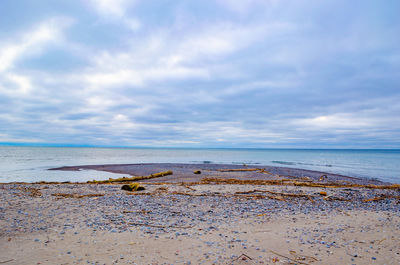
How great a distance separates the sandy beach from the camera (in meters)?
5.42

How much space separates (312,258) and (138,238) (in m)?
4.42

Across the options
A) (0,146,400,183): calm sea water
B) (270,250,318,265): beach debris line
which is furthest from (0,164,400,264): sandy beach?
(0,146,400,183): calm sea water

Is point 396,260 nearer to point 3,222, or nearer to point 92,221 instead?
point 92,221

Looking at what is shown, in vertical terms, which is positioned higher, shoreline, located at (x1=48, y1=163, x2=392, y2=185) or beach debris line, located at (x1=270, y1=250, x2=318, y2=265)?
beach debris line, located at (x1=270, y1=250, x2=318, y2=265)

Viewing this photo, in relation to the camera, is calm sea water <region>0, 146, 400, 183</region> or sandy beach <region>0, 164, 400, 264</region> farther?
calm sea water <region>0, 146, 400, 183</region>

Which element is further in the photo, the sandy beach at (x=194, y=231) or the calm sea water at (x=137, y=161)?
the calm sea water at (x=137, y=161)

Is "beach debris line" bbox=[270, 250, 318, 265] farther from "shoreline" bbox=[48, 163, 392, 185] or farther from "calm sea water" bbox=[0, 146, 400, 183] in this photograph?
"calm sea water" bbox=[0, 146, 400, 183]

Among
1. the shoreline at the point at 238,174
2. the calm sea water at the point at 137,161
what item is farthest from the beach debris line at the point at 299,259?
the calm sea water at the point at 137,161

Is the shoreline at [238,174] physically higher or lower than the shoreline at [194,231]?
lower

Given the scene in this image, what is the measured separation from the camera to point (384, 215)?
9234 mm

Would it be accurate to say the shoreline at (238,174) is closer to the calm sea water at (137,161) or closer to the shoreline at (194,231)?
the calm sea water at (137,161)

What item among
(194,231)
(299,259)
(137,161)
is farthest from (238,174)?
(137,161)

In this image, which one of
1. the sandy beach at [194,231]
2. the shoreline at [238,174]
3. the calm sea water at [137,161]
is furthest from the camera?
the calm sea water at [137,161]

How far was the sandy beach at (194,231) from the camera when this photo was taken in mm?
5418
